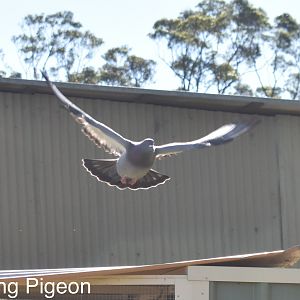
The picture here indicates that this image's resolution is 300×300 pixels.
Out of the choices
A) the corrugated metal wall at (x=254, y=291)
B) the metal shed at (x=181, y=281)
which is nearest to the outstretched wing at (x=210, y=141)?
the metal shed at (x=181, y=281)

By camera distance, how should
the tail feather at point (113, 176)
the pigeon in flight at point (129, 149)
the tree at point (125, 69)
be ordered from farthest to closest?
the tree at point (125, 69), the tail feather at point (113, 176), the pigeon in flight at point (129, 149)

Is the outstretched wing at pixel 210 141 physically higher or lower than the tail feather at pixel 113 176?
higher

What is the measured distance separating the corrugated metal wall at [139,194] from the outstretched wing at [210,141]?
2.20 meters

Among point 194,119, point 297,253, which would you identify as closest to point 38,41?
point 194,119

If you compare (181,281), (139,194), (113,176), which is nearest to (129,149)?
(113,176)

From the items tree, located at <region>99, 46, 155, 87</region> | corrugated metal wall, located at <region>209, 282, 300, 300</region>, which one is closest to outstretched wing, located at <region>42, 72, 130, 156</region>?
corrugated metal wall, located at <region>209, 282, 300, 300</region>

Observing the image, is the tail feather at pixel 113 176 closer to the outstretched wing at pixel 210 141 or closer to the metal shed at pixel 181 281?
the outstretched wing at pixel 210 141

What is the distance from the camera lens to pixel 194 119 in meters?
A: 12.5

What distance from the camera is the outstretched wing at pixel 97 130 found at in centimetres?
951

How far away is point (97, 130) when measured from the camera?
10156 millimetres

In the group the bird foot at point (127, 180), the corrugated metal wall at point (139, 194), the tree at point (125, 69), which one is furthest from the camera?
the tree at point (125, 69)

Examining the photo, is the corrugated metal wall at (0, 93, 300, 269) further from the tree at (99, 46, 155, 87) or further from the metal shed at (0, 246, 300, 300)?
the tree at (99, 46, 155, 87)

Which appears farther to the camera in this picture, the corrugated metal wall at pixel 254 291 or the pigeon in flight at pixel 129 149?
the pigeon in flight at pixel 129 149

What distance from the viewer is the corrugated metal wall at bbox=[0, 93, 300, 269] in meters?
11.8
